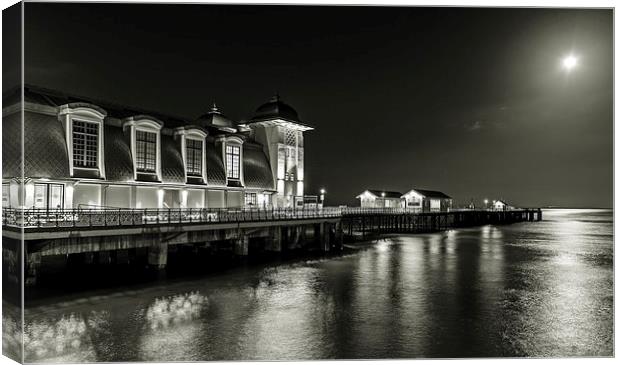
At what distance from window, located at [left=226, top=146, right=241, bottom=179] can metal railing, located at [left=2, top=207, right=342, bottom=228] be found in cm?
447

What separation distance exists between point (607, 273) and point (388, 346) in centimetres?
2361

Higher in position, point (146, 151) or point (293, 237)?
point (146, 151)

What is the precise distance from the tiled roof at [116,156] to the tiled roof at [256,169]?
10723 mm

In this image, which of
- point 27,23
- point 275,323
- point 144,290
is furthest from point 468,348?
point 27,23

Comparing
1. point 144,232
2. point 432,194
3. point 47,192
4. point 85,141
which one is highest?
point 85,141

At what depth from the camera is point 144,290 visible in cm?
1992

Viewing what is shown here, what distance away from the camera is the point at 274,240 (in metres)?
34.1

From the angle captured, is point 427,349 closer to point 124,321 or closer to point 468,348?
point 468,348

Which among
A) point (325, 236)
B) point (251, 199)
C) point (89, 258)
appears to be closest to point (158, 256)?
point (89, 258)

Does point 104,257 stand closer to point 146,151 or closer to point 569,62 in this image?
point 146,151

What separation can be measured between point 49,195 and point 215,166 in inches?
475

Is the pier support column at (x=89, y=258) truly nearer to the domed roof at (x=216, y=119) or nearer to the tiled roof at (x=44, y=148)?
the tiled roof at (x=44, y=148)

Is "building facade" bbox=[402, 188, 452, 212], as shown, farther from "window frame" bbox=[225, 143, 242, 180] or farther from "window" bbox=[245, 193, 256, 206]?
"window frame" bbox=[225, 143, 242, 180]

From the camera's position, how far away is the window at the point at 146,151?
91.4ft
